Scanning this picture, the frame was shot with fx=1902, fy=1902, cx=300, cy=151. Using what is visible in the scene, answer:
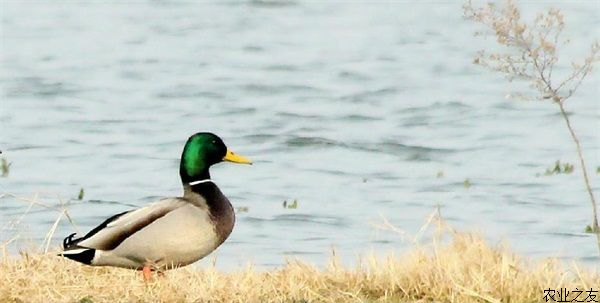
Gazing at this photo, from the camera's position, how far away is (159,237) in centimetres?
936

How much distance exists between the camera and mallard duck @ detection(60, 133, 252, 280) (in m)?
9.34

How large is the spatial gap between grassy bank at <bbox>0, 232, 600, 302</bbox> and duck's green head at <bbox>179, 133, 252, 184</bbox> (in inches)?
27.7

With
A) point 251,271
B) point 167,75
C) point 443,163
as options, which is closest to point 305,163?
point 443,163

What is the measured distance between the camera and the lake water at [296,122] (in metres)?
14.3

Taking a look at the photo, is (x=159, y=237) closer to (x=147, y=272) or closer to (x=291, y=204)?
(x=147, y=272)

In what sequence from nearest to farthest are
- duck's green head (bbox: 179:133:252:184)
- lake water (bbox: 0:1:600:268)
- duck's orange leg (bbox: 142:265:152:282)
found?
duck's orange leg (bbox: 142:265:152:282), duck's green head (bbox: 179:133:252:184), lake water (bbox: 0:1:600:268)

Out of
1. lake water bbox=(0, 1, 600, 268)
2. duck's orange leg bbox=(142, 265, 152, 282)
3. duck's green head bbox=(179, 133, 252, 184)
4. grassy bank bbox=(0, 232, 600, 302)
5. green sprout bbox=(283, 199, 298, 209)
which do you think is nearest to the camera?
grassy bank bbox=(0, 232, 600, 302)

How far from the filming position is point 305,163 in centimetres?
1730

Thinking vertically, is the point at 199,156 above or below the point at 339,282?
above

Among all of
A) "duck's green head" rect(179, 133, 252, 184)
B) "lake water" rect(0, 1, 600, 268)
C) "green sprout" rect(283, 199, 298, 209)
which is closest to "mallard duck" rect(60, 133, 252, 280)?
"duck's green head" rect(179, 133, 252, 184)

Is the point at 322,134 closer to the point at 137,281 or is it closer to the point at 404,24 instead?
the point at 404,24

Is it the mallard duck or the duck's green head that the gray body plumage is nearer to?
the mallard duck

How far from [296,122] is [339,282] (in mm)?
10706

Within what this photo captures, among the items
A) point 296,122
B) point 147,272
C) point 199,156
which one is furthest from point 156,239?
point 296,122
